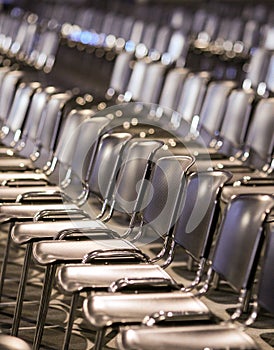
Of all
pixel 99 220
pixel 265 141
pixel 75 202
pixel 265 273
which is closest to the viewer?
pixel 265 273

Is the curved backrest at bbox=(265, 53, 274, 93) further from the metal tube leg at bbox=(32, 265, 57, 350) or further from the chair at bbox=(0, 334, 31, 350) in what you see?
the chair at bbox=(0, 334, 31, 350)

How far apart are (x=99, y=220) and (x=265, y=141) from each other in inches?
64.7

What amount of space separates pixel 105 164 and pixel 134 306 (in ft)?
5.23

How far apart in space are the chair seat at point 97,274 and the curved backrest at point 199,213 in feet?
0.78

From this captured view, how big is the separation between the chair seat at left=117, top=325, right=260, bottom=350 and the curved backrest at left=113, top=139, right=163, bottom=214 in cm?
129

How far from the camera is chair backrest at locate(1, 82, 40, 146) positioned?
19.2 feet

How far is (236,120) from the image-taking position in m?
5.75

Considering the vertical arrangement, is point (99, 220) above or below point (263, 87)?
below

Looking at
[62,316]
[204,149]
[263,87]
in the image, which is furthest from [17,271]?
[263,87]

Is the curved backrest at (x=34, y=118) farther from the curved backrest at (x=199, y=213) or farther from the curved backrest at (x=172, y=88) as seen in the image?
the curved backrest at (x=199, y=213)

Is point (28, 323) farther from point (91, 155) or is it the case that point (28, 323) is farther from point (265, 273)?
point (265, 273)

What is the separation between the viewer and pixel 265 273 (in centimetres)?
317

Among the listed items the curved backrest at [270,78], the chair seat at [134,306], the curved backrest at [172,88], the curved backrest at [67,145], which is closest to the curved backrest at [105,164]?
the curved backrest at [67,145]

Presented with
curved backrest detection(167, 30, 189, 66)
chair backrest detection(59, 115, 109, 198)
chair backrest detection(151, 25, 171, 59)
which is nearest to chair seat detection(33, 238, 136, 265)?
chair backrest detection(59, 115, 109, 198)
